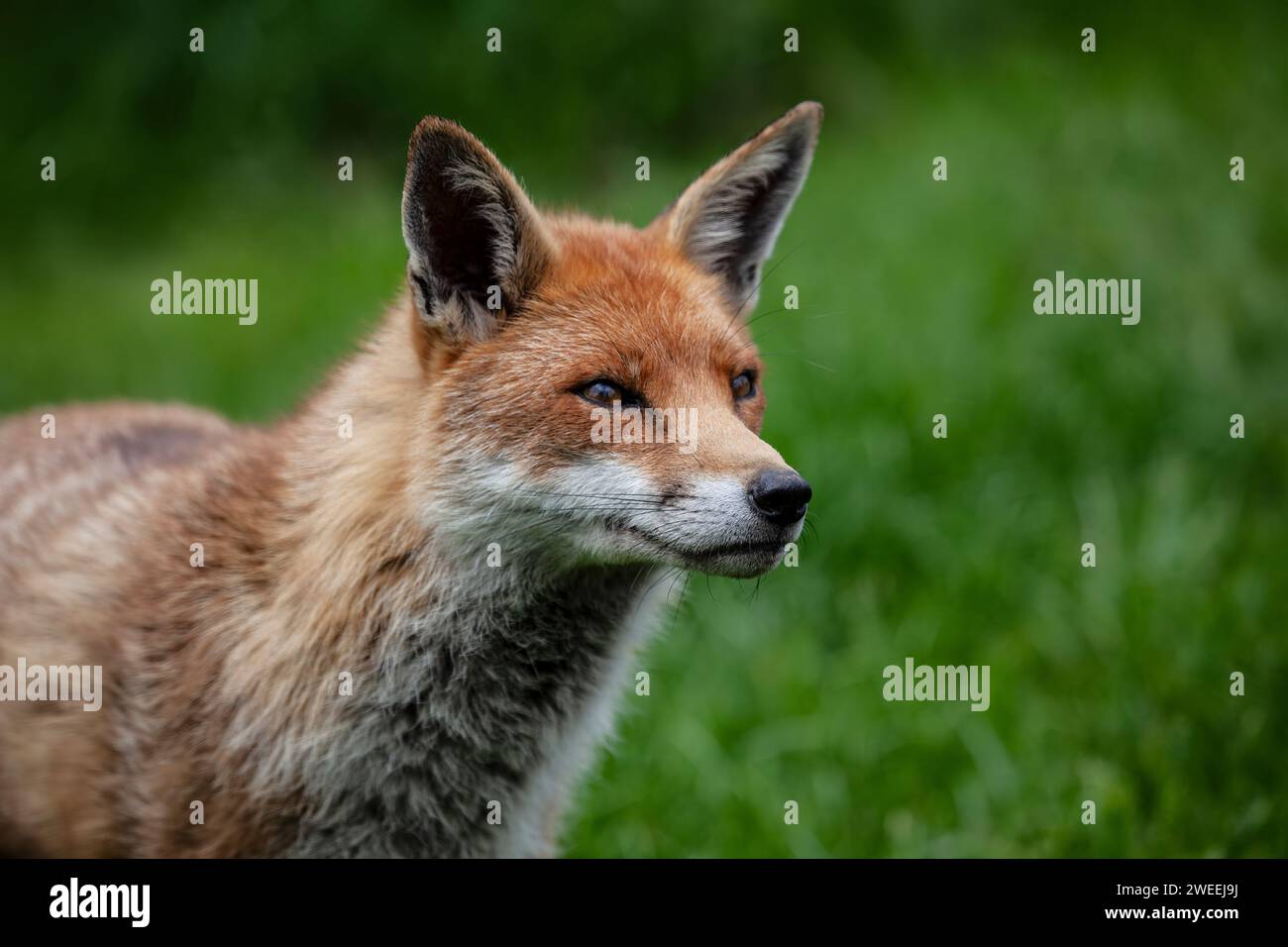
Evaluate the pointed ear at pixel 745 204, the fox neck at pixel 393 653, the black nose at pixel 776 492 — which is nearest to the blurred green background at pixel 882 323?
the pointed ear at pixel 745 204

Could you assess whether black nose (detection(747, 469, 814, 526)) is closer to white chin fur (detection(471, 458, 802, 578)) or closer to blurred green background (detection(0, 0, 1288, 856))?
white chin fur (detection(471, 458, 802, 578))

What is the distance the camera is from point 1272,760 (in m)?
5.08

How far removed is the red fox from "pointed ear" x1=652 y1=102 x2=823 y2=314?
0.01 metres

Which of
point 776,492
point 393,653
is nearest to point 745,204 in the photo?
point 776,492

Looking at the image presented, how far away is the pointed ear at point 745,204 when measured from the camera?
166 inches

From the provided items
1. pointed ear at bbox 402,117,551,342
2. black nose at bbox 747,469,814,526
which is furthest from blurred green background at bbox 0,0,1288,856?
black nose at bbox 747,469,814,526

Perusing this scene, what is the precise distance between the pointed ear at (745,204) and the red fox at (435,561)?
0.04 feet

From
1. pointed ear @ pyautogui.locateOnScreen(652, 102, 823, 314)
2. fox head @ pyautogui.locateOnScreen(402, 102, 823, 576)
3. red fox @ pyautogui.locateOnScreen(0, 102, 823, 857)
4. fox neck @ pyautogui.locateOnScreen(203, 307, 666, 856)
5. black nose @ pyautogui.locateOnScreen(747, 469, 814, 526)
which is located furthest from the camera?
pointed ear @ pyautogui.locateOnScreen(652, 102, 823, 314)

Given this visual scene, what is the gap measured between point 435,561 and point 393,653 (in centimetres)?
32

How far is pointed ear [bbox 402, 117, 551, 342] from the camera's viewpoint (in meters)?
3.59

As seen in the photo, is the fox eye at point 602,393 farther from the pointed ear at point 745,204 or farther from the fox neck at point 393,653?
the pointed ear at point 745,204

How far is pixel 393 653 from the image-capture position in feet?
12.6

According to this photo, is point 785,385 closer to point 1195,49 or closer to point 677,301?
point 677,301

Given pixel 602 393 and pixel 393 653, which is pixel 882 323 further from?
pixel 393 653
